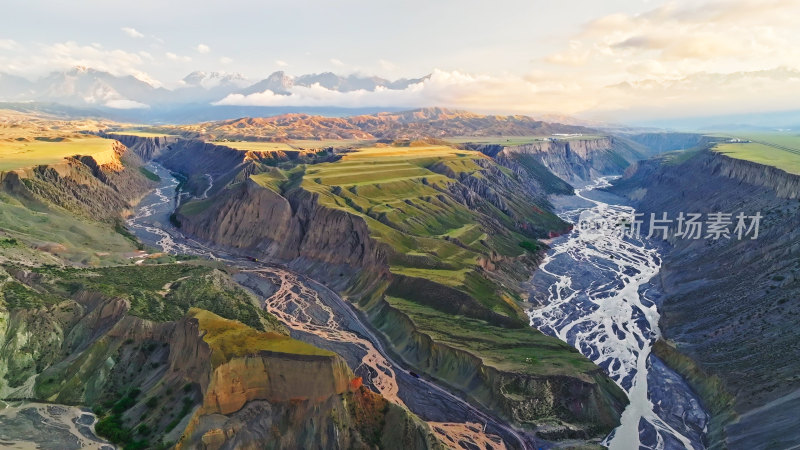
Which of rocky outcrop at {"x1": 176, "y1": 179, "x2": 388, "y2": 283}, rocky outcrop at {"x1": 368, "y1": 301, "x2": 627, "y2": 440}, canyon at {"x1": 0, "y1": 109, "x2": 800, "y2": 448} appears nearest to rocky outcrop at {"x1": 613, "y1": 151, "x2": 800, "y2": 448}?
canyon at {"x1": 0, "y1": 109, "x2": 800, "y2": 448}

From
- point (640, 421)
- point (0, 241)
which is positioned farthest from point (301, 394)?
point (0, 241)

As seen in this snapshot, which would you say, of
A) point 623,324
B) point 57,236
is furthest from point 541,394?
point 57,236

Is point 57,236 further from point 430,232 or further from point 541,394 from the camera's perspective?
point 541,394

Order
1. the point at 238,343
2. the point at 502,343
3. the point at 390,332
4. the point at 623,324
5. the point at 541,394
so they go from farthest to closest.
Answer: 1. the point at 623,324
2. the point at 390,332
3. the point at 502,343
4. the point at 541,394
5. the point at 238,343

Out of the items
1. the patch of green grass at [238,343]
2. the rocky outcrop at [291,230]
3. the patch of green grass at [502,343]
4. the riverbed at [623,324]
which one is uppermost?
the patch of green grass at [238,343]

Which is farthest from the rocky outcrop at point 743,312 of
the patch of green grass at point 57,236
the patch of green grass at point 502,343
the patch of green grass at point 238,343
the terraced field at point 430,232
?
the patch of green grass at point 57,236

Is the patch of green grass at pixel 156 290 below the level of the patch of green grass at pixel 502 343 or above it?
above

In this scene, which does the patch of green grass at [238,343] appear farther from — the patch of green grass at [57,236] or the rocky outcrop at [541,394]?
the patch of green grass at [57,236]

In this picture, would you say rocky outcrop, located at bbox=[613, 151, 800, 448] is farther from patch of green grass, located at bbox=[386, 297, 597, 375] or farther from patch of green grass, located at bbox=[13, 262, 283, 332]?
patch of green grass, located at bbox=[13, 262, 283, 332]
